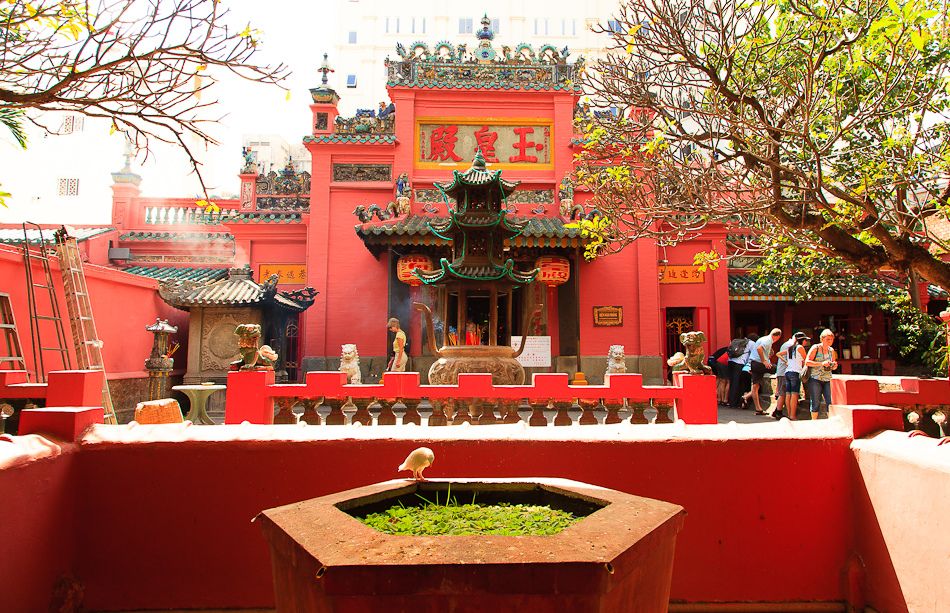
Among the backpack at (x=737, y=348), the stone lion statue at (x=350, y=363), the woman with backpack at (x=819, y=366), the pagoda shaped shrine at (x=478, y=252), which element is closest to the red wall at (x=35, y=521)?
the pagoda shaped shrine at (x=478, y=252)

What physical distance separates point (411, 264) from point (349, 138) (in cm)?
412

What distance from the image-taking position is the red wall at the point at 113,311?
8.33 metres

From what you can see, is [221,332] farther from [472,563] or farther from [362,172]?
[472,563]

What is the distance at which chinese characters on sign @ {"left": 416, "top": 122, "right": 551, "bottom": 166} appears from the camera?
14.9 meters

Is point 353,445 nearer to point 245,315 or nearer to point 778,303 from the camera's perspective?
point 245,315

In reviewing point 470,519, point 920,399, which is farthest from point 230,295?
point 920,399

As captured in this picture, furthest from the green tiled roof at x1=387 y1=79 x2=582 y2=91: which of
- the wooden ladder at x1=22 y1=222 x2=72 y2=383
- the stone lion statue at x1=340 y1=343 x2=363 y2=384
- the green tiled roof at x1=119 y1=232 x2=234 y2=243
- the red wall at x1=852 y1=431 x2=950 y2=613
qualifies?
the red wall at x1=852 y1=431 x2=950 y2=613

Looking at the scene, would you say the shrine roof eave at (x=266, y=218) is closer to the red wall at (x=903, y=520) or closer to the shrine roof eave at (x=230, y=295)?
the shrine roof eave at (x=230, y=295)

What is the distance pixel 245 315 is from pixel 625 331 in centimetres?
919

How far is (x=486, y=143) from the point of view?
1497 cm

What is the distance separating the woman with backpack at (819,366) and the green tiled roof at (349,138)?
10689 mm

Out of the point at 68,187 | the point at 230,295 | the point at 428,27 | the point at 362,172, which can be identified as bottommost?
the point at 230,295

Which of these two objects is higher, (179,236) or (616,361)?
(179,236)

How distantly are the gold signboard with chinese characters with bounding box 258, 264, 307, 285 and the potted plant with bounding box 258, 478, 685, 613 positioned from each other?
1344 centimetres
